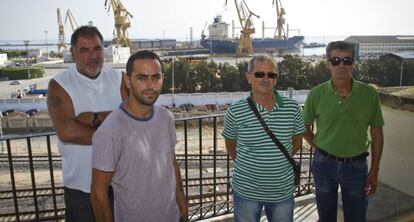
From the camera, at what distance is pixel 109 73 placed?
237cm

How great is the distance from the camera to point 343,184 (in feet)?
8.58

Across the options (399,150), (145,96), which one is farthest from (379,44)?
(145,96)

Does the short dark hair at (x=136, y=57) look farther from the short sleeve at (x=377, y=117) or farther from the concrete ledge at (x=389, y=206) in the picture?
the concrete ledge at (x=389, y=206)

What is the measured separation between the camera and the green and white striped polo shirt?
226 centimetres

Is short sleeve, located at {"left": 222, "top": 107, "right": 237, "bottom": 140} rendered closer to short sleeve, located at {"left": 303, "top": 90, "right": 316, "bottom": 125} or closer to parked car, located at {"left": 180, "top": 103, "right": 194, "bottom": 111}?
short sleeve, located at {"left": 303, "top": 90, "right": 316, "bottom": 125}

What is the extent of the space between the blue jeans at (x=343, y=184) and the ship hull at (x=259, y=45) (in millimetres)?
83970

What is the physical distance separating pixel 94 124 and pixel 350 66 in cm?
176

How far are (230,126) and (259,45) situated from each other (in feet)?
321

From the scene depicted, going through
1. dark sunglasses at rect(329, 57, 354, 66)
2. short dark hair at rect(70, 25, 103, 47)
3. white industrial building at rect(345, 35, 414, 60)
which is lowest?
dark sunglasses at rect(329, 57, 354, 66)

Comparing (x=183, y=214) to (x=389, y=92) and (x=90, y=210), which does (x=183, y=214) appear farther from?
(x=389, y=92)

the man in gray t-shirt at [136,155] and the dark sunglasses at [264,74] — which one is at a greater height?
the dark sunglasses at [264,74]

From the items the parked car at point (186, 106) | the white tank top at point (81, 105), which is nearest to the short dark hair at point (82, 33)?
the white tank top at point (81, 105)

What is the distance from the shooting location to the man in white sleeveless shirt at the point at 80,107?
6.95ft

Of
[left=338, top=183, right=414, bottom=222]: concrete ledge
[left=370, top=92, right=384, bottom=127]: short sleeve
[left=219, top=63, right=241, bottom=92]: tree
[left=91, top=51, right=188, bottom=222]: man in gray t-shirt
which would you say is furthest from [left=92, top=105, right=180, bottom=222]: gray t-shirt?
[left=219, top=63, right=241, bottom=92]: tree
